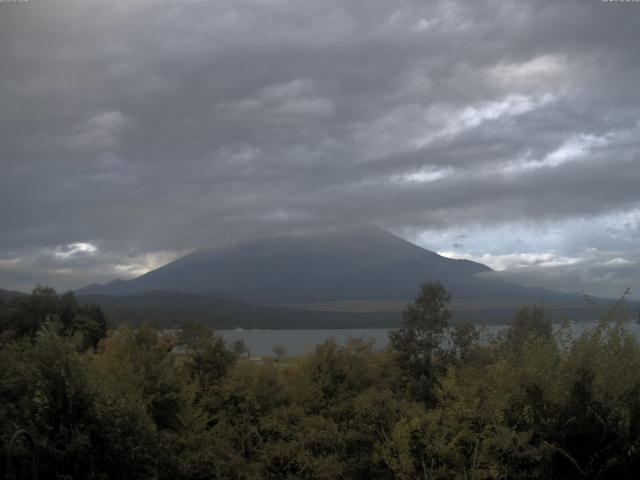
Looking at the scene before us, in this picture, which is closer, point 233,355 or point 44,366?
point 44,366

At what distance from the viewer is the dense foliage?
354 inches

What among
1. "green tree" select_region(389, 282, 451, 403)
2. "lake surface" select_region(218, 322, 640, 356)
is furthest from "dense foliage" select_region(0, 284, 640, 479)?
"green tree" select_region(389, 282, 451, 403)

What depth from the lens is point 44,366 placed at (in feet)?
29.9

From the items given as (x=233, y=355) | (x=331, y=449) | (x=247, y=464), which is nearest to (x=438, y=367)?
(x=233, y=355)

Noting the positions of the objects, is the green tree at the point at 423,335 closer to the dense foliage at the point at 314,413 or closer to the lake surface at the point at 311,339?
the lake surface at the point at 311,339

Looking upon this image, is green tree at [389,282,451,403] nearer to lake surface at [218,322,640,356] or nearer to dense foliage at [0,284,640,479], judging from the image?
lake surface at [218,322,640,356]

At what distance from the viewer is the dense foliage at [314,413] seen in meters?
8.98

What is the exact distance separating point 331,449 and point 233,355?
3.91m

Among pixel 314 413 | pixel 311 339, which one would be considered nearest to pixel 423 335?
pixel 314 413

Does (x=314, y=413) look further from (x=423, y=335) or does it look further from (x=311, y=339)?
(x=311, y=339)

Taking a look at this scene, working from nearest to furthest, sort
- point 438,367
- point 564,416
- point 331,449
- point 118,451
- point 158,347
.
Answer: point 118,451 < point 564,416 < point 331,449 < point 158,347 < point 438,367

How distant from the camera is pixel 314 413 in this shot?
13.4 metres

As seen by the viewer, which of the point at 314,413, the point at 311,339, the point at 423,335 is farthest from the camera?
the point at 311,339

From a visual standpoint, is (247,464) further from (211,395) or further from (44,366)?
(44,366)
